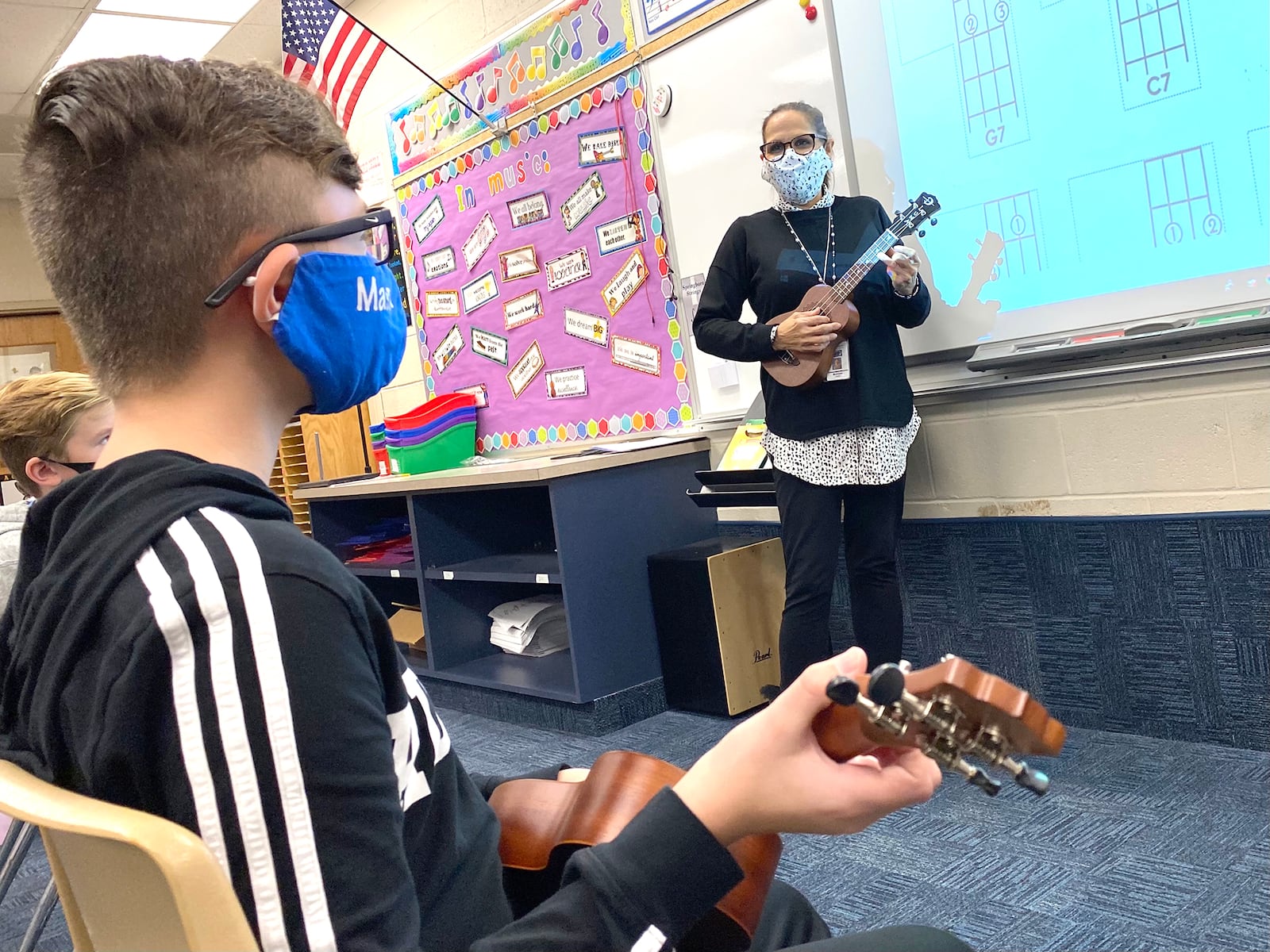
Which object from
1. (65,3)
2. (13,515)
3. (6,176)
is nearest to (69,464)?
(13,515)

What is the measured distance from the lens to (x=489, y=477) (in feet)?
10.3

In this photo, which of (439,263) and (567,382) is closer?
(567,382)

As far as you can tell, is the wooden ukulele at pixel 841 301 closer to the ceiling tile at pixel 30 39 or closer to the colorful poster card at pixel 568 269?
the colorful poster card at pixel 568 269

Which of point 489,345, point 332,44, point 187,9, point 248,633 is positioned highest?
point 187,9

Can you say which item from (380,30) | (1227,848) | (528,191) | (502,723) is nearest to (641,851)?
(1227,848)

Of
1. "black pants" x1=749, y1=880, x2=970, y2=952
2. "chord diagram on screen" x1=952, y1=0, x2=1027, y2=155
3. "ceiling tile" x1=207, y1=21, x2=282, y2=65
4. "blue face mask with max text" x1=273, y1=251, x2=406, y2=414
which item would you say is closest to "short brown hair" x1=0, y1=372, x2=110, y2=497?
"blue face mask with max text" x1=273, y1=251, x2=406, y2=414

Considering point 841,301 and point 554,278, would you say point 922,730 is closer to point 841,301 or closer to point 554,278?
point 841,301

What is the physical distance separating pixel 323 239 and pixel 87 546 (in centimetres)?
32

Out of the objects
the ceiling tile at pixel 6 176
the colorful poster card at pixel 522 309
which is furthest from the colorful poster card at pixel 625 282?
the ceiling tile at pixel 6 176

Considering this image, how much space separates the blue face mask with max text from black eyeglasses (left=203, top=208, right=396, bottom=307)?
0.04ft

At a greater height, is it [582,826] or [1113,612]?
[582,826]

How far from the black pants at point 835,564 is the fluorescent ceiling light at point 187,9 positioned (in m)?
3.55

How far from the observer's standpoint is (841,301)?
2.38 meters

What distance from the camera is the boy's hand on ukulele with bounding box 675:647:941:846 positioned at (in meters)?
0.58
